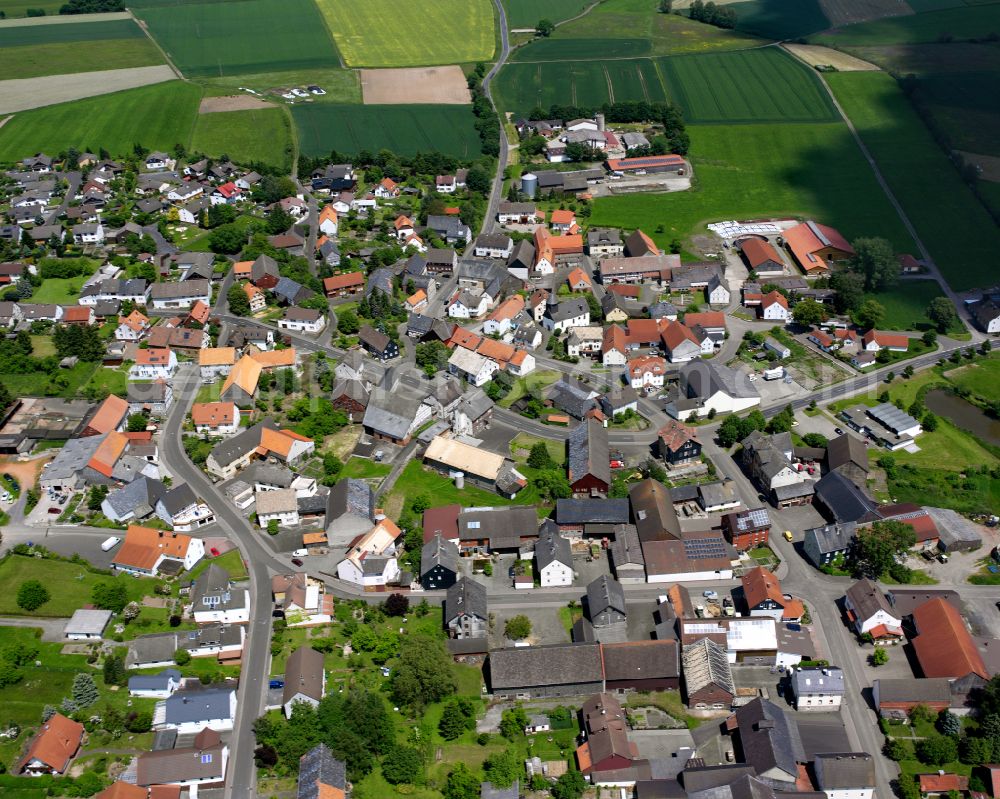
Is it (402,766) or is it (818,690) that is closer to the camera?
(402,766)

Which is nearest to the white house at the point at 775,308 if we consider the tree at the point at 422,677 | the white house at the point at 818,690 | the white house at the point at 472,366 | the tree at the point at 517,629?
the white house at the point at 472,366

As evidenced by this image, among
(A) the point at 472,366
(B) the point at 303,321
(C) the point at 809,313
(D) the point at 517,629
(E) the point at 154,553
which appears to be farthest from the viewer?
(B) the point at 303,321

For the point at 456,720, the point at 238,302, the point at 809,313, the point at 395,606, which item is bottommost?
the point at 238,302

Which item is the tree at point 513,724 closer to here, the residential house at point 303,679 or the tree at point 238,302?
the residential house at point 303,679

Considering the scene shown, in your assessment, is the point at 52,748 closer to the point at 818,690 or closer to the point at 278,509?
the point at 278,509

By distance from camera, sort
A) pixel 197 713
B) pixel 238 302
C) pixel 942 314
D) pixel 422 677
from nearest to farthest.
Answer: pixel 197 713 → pixel 422 677 → pixel 942 314 → pixel 238 302

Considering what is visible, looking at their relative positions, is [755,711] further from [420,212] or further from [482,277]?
[420,212]

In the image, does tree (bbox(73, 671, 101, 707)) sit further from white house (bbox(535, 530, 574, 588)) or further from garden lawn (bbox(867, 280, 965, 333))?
garden lawn (bbox(867, 280, 965, 333))

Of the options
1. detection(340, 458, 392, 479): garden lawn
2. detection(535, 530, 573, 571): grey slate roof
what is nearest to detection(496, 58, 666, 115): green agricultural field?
detection(340, 458, 392, 479): garden lawn

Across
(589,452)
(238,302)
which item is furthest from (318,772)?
(238,302)
